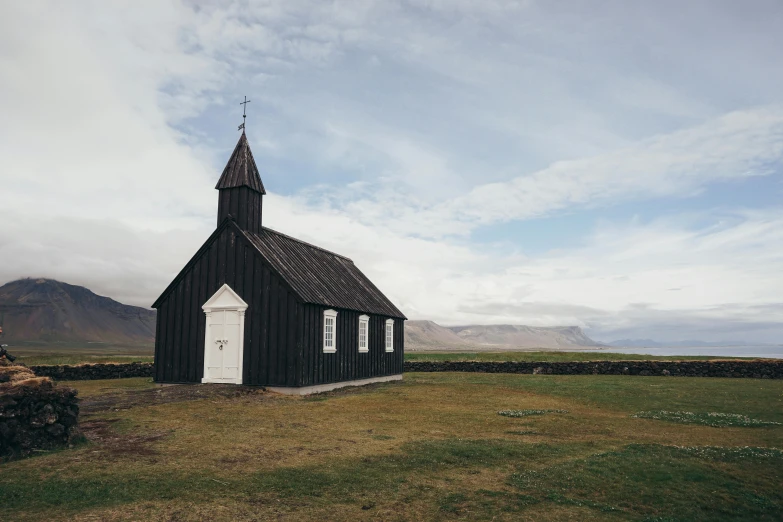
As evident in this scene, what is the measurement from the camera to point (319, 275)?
30469 millimetres

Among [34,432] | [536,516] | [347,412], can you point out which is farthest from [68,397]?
[536,516]

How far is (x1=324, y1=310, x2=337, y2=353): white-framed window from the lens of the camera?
2692 centimetres

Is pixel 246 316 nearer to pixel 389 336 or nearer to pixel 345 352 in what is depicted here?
pixel 345 352

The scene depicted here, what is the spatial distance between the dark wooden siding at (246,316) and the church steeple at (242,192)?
118 cm

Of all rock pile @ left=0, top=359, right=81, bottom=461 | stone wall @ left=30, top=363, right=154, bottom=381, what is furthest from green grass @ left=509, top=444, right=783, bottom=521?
stone wall @ left=30, top=363, right=154, bottom=381

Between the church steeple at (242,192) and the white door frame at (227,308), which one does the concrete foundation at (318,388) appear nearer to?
the white door frame at (227,308)

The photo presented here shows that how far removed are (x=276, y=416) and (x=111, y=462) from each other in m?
7.14

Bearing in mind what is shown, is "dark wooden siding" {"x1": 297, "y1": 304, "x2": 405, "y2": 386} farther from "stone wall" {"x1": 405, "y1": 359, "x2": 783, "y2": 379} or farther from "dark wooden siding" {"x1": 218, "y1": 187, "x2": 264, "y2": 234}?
"stone wall" {"x1": 405, "y1": 359, "x2": 783, "y2": 379}

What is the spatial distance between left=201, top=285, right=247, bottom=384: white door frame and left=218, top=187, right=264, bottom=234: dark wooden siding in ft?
11.7

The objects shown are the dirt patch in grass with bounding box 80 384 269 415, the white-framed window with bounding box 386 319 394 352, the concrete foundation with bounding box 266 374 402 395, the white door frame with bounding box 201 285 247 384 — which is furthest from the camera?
the white-framed window with bounding box 386 319 394 352

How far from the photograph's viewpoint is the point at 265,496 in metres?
9.58

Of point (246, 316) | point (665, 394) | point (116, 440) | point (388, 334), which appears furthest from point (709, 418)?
point (388, 334)

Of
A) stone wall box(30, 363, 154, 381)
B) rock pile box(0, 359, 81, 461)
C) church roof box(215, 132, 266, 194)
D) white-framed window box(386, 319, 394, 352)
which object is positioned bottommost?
stone wall box(30, 363, 154, 381)

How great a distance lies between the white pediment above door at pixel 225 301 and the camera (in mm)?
25484
